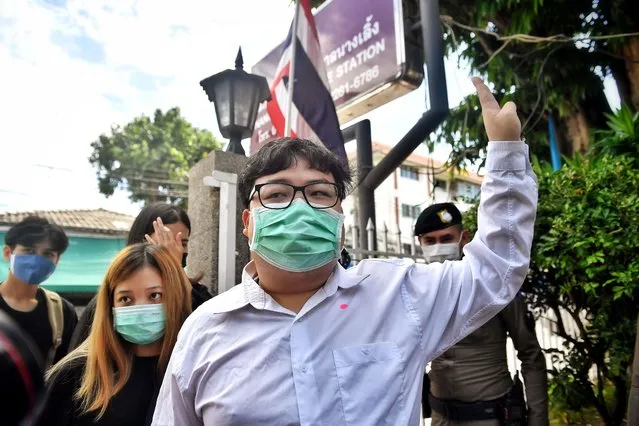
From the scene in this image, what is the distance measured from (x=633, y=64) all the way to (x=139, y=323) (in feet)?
21.1

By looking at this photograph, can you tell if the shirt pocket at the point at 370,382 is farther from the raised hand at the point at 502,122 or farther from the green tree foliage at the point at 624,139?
the green tree foliage at the point at 624,139

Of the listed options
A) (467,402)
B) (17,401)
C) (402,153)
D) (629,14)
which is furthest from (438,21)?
(17,401)

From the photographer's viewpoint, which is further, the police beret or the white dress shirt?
the police beret

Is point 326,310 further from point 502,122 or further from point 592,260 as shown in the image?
point 592,260

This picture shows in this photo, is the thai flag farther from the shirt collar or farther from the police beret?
the shirt collar

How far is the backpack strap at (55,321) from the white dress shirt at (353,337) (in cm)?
174

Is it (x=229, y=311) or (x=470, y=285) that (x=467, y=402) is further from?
(x=229, y=311)

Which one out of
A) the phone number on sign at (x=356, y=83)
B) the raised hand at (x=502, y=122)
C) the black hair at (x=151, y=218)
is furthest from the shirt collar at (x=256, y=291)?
the phone number on sign at (x=356, y=83)

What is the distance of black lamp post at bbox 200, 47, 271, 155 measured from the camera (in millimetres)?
3936

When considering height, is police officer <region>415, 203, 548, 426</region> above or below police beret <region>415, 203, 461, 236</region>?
below

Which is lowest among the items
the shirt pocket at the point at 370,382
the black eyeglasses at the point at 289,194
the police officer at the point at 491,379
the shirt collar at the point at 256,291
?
the police officer at the point at 491,379

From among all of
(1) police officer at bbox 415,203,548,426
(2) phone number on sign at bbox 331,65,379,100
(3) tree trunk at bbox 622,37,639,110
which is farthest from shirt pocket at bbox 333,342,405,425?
(3) tree trunk at bbox 622,37,639,110

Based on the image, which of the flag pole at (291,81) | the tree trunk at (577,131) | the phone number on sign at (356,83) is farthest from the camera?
the tree trunk at (577,131)

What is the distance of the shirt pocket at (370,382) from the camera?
130 cm
